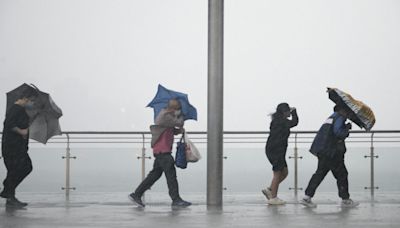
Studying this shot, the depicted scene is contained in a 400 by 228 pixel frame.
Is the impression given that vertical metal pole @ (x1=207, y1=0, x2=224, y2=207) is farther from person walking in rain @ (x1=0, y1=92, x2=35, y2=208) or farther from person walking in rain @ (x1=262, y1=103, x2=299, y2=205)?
person walking in rain @ (x1=0, y1=92, x2=35, y2=208)

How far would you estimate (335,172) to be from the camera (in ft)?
30.1

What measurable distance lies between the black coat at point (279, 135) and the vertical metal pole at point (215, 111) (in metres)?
0.61

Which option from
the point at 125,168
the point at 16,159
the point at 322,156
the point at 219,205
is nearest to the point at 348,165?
the point at 322,156

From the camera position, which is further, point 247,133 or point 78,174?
point 247,133

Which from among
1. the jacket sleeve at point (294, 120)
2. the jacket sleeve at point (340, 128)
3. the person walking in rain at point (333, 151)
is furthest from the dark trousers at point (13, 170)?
the jacket sleeve at point (340, 128)

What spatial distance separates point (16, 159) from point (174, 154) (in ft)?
6.22

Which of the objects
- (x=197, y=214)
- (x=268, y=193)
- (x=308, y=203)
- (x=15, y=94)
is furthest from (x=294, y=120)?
(x=15, y=94)

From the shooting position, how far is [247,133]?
1234cm

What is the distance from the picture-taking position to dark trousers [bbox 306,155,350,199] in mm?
9102

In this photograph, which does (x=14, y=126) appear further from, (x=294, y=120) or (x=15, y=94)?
(x=294, y=120)

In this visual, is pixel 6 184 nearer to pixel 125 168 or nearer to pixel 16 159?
pixel 16 159

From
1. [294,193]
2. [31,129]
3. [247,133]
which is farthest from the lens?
[247,133]

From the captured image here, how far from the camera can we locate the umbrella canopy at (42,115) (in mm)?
9500

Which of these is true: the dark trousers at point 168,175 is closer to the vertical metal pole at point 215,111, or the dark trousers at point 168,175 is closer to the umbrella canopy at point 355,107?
the vertical metal pole at point 215,111
